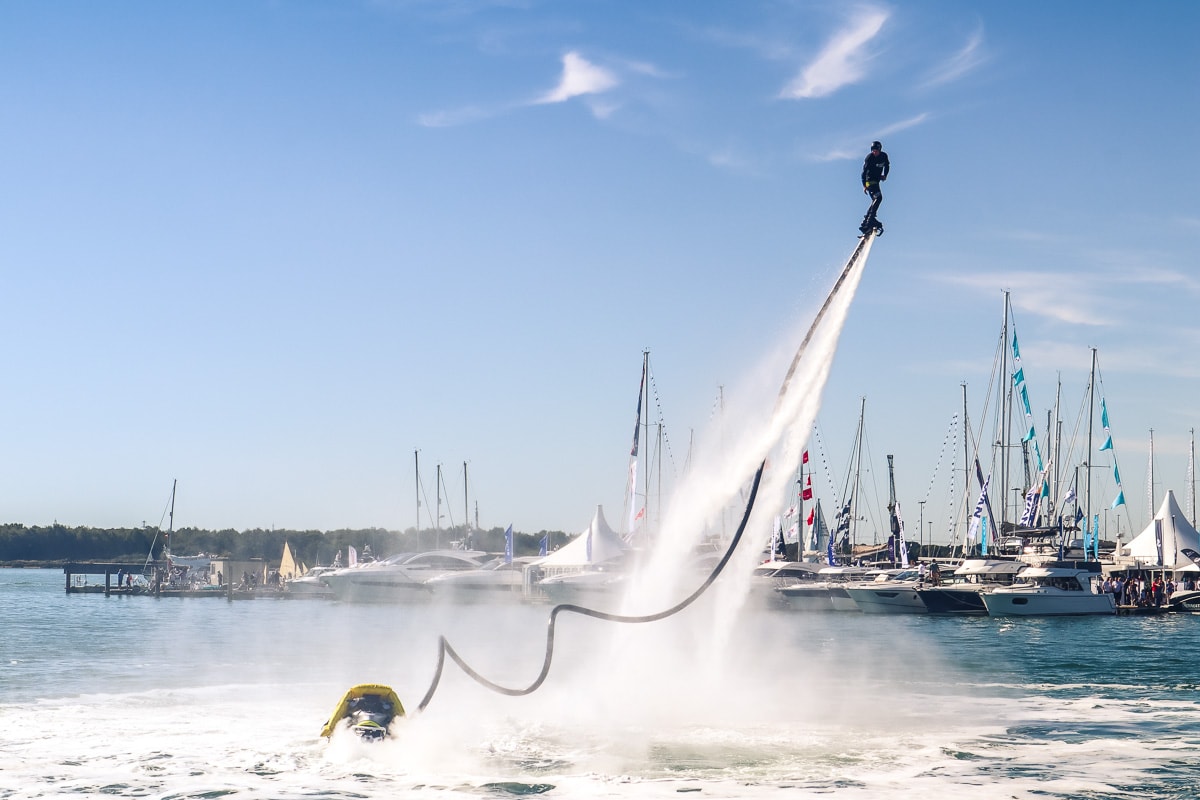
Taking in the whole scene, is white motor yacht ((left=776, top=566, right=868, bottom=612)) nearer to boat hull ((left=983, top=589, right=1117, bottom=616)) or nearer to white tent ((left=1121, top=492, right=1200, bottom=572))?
boat hull ((left=983, top=589, right=1117, bottom=616))

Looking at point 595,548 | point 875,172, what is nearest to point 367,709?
point 875,172

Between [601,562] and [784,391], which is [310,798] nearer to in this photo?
[784,391]

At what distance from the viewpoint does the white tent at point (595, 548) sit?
104m

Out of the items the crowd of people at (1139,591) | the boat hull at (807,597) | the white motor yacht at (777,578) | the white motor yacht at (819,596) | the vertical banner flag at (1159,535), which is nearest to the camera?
the white motor yacht at (819,596)

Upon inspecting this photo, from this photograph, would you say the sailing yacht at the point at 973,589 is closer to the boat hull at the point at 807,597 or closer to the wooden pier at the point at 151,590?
the boat hull at the point at 807,597

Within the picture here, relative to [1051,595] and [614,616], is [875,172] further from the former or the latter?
[1051,595]

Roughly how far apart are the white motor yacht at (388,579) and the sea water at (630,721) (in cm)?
4796

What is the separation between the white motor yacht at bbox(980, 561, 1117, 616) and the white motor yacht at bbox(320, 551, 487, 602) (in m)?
53.5

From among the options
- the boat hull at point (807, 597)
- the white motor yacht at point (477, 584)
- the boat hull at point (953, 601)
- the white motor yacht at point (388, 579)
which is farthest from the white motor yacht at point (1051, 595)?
the white motor yacht at point (388, 579)

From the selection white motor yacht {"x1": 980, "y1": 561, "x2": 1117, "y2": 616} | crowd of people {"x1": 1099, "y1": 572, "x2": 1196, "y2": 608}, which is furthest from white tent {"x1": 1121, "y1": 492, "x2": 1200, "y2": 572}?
white motor yacht {"x1": 980, "y1": 561, "x2": 1117, "y2": 616}

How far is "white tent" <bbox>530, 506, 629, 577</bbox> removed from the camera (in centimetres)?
10425

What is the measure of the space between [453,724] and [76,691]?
19.3 meters

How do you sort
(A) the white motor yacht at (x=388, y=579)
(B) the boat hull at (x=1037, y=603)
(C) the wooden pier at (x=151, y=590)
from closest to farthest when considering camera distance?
1. (B) the boat hull at (x=1037, y=603)
2. (A) the white motor yacht at (x=388, y=579)
3. (C) the wooden pier at (x=151, y=590)

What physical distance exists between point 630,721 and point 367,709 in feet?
28.7
